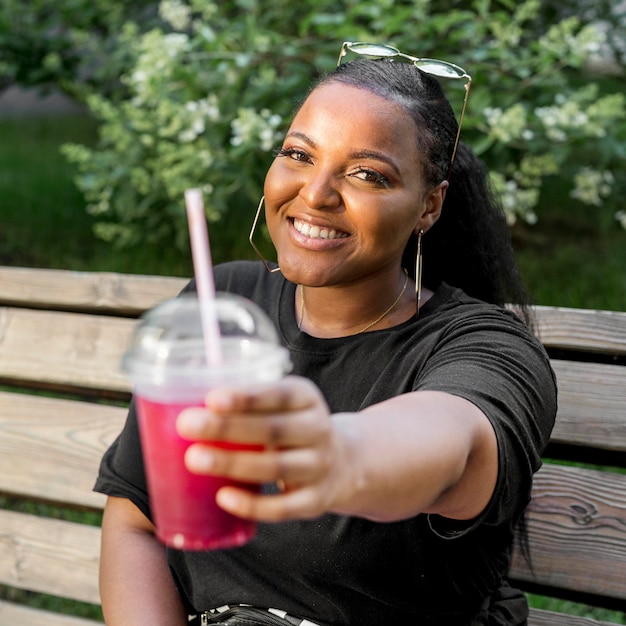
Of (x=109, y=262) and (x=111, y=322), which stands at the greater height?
(x=111, y=322)

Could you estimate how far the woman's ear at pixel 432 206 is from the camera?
206cm

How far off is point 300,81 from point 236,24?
453 millimetres

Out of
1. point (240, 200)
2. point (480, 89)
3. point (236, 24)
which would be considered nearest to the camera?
point (480, 89)

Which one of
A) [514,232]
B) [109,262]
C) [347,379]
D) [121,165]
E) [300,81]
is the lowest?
[109,262]

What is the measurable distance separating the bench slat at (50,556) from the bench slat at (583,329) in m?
1.29

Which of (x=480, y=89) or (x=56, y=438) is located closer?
(x=56, y=438)

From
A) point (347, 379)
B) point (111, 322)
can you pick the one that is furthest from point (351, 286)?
point (111, 322)

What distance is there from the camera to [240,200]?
508 centimetres

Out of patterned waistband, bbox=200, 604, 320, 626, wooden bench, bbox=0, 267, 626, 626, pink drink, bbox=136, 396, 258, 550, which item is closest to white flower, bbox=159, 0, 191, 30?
wooden bench, bbox=0, 267, 626, 626

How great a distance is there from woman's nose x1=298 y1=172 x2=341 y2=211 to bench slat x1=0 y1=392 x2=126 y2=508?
3.38 feet

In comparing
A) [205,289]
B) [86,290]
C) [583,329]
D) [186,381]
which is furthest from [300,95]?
[186,381]

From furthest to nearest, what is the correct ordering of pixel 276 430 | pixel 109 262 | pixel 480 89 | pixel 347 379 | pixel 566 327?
1. pixel 109 262
2. pixel 480 89
3. pixel 566 327
4. pixel 347 379
5. pixel 276 430

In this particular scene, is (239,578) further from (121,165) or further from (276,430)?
(121,165)

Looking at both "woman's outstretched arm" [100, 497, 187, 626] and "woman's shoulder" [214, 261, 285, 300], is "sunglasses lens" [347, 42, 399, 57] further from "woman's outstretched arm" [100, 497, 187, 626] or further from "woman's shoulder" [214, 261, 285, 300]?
"woman's outstretched arm" [100, 497, 187, 626]
